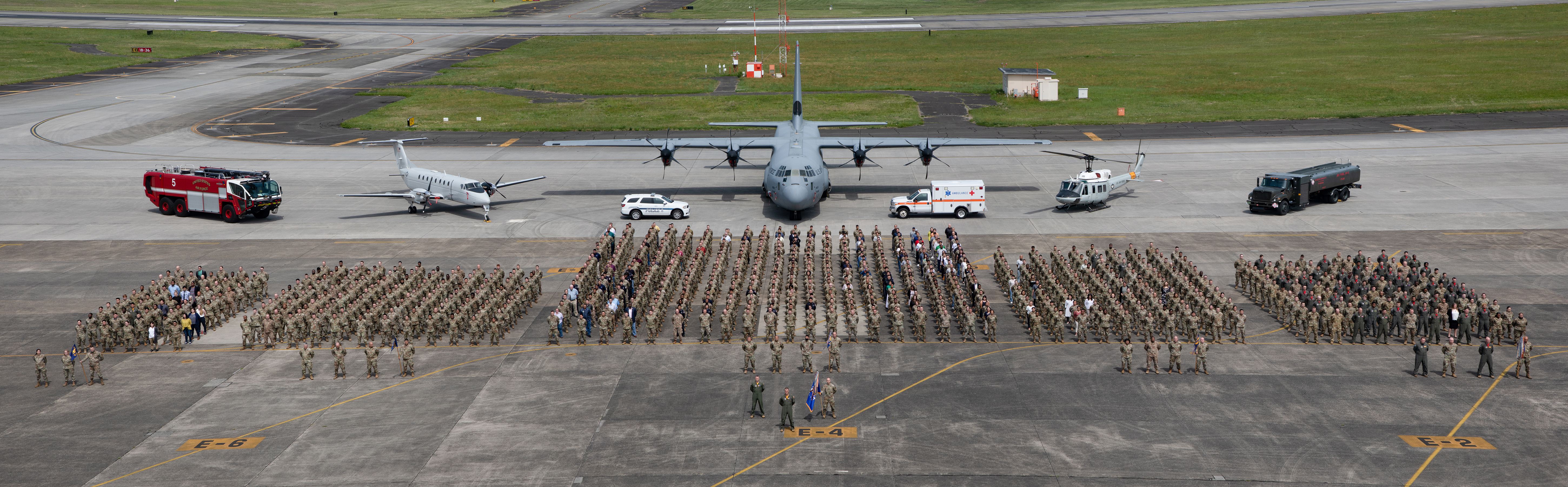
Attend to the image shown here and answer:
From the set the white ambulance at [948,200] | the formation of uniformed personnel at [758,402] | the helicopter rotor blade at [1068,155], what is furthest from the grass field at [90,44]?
the formation of uniformed personnel at [758,402]

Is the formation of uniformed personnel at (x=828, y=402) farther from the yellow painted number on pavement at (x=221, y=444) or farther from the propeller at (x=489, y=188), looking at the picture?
the propeller at (x=489, y=188)

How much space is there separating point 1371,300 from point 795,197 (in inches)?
894

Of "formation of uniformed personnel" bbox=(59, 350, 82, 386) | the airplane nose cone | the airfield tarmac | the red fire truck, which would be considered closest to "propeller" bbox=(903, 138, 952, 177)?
the airplane nose cone

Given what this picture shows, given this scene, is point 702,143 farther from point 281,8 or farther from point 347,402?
point 281,8

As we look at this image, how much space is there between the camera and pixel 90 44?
120750 mm

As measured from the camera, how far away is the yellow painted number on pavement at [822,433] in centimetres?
2269

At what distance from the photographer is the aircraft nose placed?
4472 cm

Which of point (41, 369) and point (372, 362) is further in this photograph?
point (372, 362)

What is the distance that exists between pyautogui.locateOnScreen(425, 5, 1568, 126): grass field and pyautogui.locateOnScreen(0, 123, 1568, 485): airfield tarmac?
3514 centimetres

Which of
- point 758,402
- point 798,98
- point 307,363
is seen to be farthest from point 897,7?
point 758,402

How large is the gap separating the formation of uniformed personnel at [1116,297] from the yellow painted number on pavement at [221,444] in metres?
20.2

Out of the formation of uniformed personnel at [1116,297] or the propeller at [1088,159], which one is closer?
the formation of uniformed personnel at [1116,297]

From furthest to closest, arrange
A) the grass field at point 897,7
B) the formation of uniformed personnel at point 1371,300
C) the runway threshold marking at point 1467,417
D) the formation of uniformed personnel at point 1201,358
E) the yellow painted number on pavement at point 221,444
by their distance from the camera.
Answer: the grass field at point 897,7, the formation of uniformed personnel at point 1371,300, the formation of uniformed personnel at point 1201,358, the yellow painted number on pavement at point 221,444, the runway threshold marking at point 1467,417

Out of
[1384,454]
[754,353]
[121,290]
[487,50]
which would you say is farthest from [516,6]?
[1384,454]
